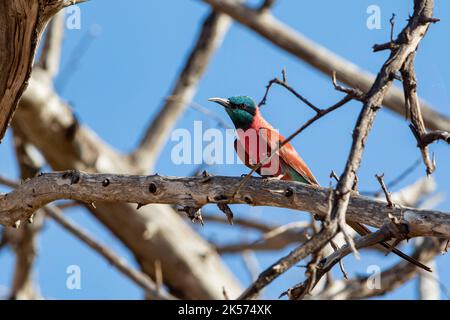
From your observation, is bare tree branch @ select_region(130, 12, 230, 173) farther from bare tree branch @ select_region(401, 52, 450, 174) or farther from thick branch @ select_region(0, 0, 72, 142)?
bare tree branch @ select_region(401, 52, 450, 174)

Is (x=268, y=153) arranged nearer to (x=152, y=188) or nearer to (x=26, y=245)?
(x=152, y=188)

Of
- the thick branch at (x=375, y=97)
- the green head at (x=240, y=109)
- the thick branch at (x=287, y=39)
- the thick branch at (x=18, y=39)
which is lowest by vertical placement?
the thick branch at (x=375, y=97)

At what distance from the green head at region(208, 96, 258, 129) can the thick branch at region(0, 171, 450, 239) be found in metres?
1.64

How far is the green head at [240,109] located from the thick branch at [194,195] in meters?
1.64

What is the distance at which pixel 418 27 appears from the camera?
10.7ft

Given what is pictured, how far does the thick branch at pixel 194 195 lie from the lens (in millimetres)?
3141

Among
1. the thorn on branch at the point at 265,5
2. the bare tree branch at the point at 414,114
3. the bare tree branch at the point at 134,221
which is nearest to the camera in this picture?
the bare tree branch at the point at 414,114

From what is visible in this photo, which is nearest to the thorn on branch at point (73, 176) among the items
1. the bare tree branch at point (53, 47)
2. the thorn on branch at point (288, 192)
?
the thorn on branch at point (288, 192)

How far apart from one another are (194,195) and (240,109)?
176 centimetres

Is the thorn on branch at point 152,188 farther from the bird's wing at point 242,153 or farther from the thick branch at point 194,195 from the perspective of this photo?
the bird's wing at point 242,153

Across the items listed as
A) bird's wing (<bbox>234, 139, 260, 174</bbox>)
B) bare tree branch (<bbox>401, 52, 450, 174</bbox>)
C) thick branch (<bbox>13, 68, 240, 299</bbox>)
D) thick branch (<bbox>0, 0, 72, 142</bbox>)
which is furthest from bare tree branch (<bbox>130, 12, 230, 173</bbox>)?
bare tree branch (<bbox>401, 52, 450, 174</bbox>)

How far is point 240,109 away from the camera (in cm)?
535

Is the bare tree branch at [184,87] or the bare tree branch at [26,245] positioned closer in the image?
the bare tree branch at [26,245]
